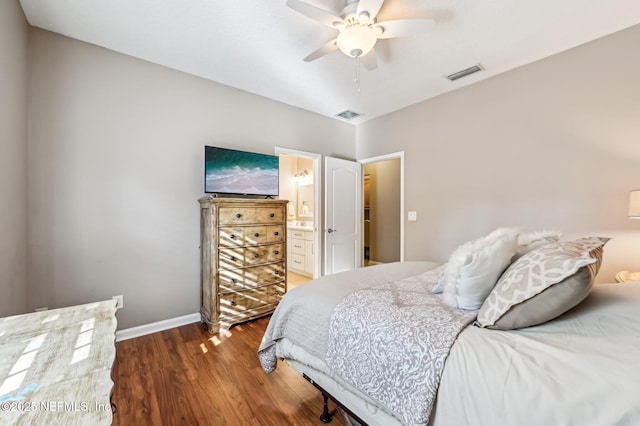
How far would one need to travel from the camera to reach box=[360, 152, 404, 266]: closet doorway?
5438 millimetres

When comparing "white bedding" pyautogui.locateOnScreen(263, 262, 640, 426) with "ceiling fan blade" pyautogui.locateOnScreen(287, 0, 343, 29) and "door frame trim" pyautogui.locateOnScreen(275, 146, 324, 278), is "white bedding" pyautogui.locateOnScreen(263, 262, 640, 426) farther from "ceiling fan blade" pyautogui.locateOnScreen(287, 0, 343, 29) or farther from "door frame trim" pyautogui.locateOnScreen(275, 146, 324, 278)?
"door frame trim" pyautogui.locateOnScreen(275, 146, 324, 278)

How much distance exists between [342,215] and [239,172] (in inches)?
70.9

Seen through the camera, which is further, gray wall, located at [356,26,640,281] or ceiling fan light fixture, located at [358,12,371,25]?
gray wall, located at [356,26,640,281]

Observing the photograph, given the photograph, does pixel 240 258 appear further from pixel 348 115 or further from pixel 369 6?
pixel 348 115

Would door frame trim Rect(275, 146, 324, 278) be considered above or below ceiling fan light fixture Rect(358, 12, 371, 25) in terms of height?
below

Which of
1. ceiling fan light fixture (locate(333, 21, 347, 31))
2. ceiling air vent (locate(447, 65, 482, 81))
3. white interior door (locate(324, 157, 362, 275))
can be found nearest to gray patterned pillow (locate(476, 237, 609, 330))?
ceiling fan light fixture (locate(333, 21, 347, 31))

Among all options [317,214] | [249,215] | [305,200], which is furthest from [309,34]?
[305,200]

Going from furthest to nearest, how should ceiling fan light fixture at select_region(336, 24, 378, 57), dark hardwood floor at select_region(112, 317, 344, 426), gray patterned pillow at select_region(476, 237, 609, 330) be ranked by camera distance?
ceiling fan light fixture at select_region(336, 24, 378, 57)
dark hardwood floor at select_region(112, 317, 344, 426)
gray patterned pillow at select_region(476, 237, 609, 330)

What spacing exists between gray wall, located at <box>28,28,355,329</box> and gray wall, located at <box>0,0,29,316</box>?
0.13 m

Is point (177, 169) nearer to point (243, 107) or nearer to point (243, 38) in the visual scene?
point (243, 107)

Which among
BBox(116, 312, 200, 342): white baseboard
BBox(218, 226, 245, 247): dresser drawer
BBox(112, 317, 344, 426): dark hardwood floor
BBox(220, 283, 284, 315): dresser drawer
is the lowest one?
BBox(112, 317, 344, 426): dark hardwood floor

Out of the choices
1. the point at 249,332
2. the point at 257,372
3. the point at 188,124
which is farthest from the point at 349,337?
the point at 188,124

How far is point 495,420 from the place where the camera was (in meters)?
0.80

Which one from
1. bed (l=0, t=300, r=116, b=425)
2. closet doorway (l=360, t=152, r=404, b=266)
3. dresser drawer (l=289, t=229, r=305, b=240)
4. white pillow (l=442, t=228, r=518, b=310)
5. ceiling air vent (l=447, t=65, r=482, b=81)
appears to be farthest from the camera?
closet doorway (l=360, t=152, r=404, b=266)
